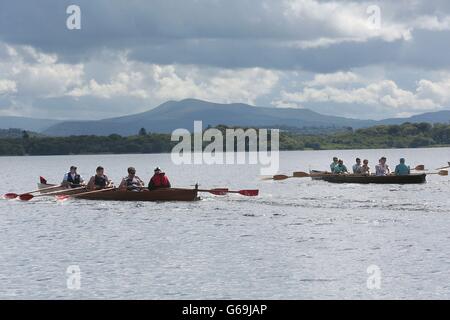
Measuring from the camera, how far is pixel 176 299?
2681cm

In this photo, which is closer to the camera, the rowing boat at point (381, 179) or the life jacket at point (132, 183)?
the life jacket at point (132, 183)

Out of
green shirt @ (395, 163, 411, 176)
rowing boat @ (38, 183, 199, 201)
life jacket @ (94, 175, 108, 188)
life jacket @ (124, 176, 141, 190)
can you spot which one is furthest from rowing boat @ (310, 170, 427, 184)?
life jacket @ (94, 175, 108, 188)

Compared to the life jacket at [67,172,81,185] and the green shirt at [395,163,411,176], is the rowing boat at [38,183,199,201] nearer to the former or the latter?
the life jacket at [67,172,81,185]

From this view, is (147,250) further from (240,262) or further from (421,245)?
(421,245)

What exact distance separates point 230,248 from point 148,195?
17.7 meters

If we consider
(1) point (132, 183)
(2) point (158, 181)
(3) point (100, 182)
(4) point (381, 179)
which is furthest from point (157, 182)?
(4) point (381, 179)

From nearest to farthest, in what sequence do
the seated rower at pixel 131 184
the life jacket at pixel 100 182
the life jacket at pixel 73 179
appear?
the seated rower at pixel 131 184
the life jacket at pixel 100 182
the life jacket at pixel 73 179

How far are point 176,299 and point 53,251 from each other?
1268 centimetres

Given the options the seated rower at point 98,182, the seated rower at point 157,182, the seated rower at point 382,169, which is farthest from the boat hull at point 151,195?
the seated rower at point 382,169

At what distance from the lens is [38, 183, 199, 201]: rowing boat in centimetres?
5403

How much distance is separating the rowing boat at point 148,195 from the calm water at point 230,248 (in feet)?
2.73

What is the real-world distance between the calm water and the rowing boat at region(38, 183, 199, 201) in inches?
32.8

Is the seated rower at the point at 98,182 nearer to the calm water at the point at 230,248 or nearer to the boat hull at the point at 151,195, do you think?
the boat hull at the point at 151,195

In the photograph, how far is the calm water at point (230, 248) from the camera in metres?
28.6
